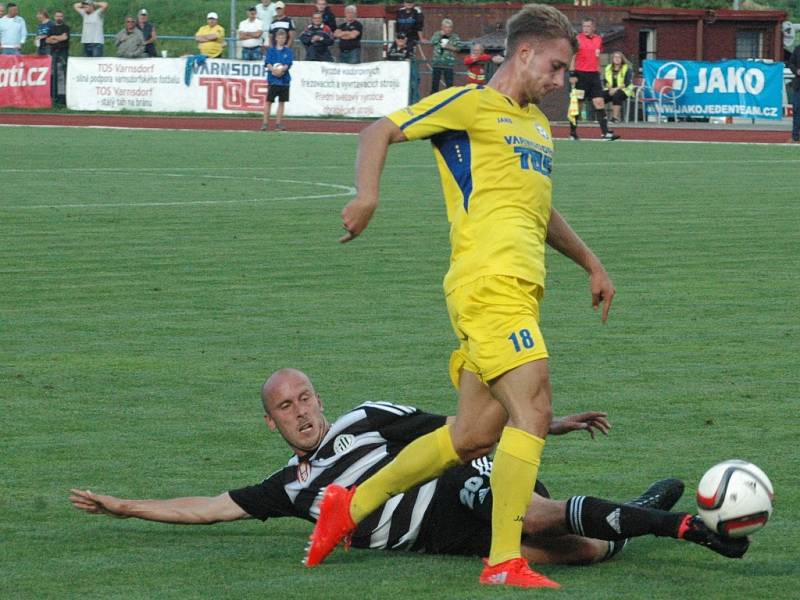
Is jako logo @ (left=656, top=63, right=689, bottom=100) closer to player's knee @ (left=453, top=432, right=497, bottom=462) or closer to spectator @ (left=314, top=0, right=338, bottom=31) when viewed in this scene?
spectator @ (left=314, top=0, right=338, bottom=31)

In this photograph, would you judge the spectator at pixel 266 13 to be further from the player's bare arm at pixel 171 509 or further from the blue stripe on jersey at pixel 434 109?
the blue stripe on jersey at pixel 434 109

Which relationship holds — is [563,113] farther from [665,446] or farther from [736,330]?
[665,446]

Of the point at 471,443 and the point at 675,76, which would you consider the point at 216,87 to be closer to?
the point at 675,76

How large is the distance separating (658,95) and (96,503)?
34.8 m

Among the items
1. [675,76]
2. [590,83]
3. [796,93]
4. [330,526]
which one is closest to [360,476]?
[330,526]

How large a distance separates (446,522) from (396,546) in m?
0.20

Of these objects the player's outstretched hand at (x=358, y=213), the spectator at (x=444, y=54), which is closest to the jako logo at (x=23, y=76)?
the spectator at (x=444, y=54)

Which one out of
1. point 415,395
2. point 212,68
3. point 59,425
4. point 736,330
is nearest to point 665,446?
point 415,395

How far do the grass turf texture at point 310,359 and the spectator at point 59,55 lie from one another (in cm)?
1869

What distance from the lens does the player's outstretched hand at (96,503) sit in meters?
5.83

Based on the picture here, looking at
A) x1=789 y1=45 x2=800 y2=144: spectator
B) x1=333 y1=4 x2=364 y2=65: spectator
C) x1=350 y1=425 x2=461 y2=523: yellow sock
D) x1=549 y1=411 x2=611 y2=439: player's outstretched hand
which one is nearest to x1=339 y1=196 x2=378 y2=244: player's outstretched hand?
x1=350 y1=425 x2=461 y2=523: yellow sock

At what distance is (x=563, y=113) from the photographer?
134ft

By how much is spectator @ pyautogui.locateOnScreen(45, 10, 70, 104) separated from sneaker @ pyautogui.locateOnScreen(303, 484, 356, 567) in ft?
111

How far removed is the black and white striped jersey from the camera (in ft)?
18.9
